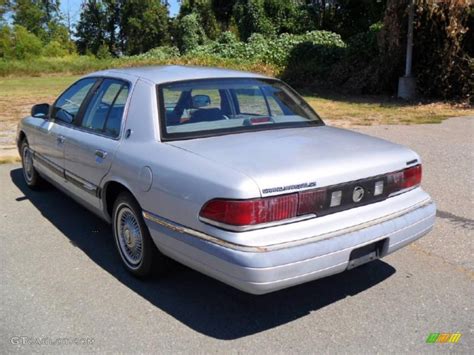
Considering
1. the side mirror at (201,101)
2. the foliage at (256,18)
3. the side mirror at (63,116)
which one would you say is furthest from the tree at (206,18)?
the side mirror at (201,101)

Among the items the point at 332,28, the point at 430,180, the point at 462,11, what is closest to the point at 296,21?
the point at 332,28

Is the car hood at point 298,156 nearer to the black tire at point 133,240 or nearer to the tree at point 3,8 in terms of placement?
the black tire at point 133,240

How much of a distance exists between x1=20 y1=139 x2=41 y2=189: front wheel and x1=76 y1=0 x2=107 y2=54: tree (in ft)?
196

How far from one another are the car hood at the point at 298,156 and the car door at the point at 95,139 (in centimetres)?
76

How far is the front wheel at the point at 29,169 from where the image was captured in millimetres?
6004

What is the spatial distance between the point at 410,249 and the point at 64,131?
11.0ft

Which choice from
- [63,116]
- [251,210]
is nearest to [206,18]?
[63,116]

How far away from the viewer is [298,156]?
3.21 meters

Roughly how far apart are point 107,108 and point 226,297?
1896mm

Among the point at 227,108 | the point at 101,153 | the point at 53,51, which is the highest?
the point at 53,51

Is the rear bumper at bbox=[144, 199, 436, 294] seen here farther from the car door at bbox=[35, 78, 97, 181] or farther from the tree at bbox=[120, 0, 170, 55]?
the tree at bbox=[120, 0, 170, 55]

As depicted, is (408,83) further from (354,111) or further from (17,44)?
(17,44)

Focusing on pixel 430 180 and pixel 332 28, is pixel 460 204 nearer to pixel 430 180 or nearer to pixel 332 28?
pixel 430 180

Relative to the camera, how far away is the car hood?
295 cm
